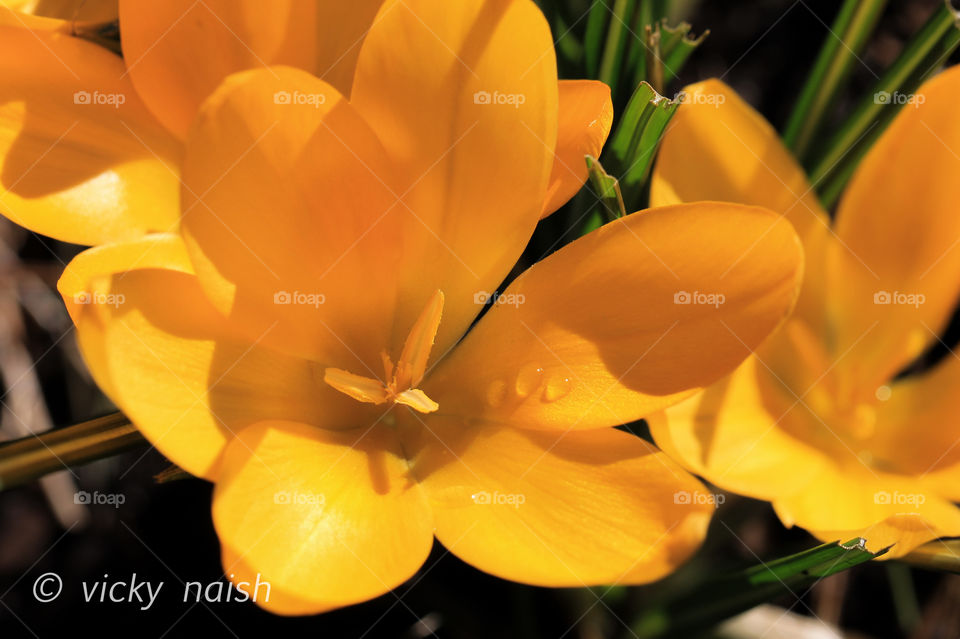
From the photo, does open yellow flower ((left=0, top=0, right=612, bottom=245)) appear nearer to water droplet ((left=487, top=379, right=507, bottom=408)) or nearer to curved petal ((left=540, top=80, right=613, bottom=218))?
curved petal ((left=540, top=80, right=613, bottom=218))

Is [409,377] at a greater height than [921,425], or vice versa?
[409,377]

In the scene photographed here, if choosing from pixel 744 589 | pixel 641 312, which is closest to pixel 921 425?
pixel 744 589

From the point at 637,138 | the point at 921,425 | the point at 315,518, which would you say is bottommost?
the point at 921,425

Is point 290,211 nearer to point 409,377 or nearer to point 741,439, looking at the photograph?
point 409,377

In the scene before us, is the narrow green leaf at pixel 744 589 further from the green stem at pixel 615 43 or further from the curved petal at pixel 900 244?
the green stem at pixel 615 43

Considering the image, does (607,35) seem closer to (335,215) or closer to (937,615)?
(335,215)

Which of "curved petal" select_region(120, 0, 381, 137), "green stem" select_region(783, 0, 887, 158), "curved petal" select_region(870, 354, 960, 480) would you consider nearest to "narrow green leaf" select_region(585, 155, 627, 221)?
"curved petal" select_region(120, 0, 381, 137)

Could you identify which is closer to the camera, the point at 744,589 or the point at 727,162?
the point at 744,589
